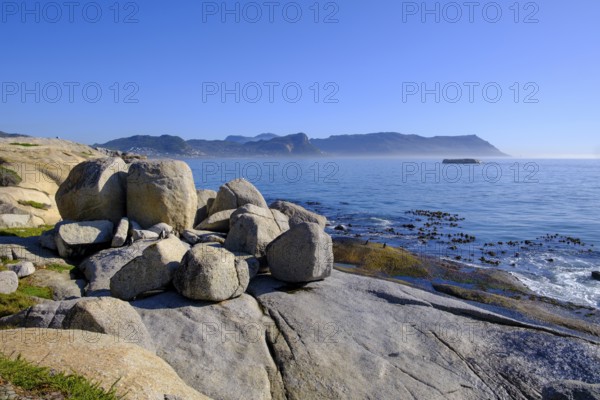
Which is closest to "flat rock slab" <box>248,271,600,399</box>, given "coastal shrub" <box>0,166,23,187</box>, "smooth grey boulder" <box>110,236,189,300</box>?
"smooth grey boulder" <box>110,236,189,300</box>

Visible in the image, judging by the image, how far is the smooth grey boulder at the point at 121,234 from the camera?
49.0 ft

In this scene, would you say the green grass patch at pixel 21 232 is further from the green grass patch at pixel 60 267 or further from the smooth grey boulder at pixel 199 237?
the smooth grey boulder at pixel 199 237

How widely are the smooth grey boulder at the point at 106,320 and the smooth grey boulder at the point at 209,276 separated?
8.88 feet

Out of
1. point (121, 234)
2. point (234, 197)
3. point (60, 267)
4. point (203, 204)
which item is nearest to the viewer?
point (60, 267)

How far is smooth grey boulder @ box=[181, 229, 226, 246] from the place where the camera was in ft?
50.6

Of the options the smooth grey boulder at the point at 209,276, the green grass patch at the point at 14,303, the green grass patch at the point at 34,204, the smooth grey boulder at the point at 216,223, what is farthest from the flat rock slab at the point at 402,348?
the green grass patch at the point at 34,204

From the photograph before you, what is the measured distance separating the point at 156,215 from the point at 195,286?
21.6ft

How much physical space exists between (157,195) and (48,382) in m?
12.0

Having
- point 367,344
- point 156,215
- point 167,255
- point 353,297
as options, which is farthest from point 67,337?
point 156,215

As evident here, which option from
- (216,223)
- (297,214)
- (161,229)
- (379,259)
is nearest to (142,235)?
(161,229)

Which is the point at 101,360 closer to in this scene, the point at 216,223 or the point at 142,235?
the point at 142,235

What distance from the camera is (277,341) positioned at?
986 cm

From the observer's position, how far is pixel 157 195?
16500 millimetres

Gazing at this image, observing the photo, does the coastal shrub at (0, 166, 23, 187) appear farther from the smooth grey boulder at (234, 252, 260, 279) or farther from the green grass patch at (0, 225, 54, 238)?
the smooth grey boulder at (234, 252, 260, 279)
